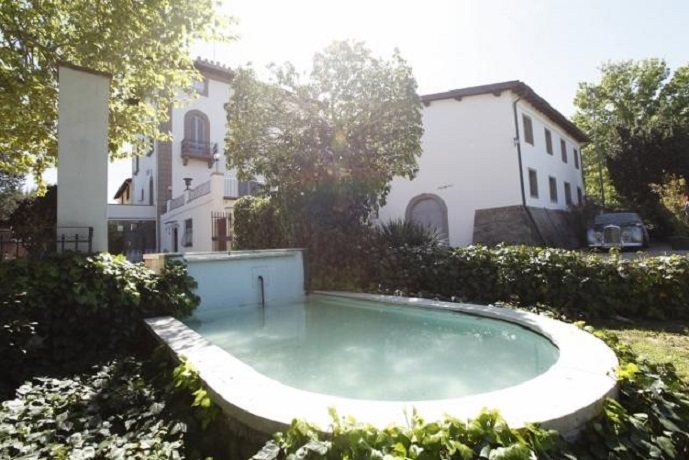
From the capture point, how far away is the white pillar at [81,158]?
5406 millimetres

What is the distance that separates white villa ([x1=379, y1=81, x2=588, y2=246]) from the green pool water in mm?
10479

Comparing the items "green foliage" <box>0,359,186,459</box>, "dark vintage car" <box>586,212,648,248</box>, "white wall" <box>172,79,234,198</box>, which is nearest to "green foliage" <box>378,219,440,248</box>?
"green foliage" <box>0,359,186,459</box>

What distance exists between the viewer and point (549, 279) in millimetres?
6363

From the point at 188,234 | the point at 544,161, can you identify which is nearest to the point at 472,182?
the point at 544,161

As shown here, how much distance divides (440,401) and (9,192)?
2782cm

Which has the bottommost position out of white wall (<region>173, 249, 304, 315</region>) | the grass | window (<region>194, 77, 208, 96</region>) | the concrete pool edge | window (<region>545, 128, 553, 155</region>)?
the grass

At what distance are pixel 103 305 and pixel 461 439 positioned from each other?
4.05 meters

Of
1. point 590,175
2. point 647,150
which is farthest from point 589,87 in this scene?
point 647,150

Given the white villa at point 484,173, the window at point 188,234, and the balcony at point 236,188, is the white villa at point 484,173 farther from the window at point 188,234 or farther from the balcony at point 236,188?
the window at point 188,234

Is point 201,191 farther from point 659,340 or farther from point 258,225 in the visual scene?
point 659,340

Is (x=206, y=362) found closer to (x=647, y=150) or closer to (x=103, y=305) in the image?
(x=103, y=305)

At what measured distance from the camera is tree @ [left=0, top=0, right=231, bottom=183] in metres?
7.84

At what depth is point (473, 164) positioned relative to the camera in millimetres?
16125

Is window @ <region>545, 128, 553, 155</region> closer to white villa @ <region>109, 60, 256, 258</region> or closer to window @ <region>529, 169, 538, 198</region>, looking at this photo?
window @ <region>529, 169, 538, 198</region>
